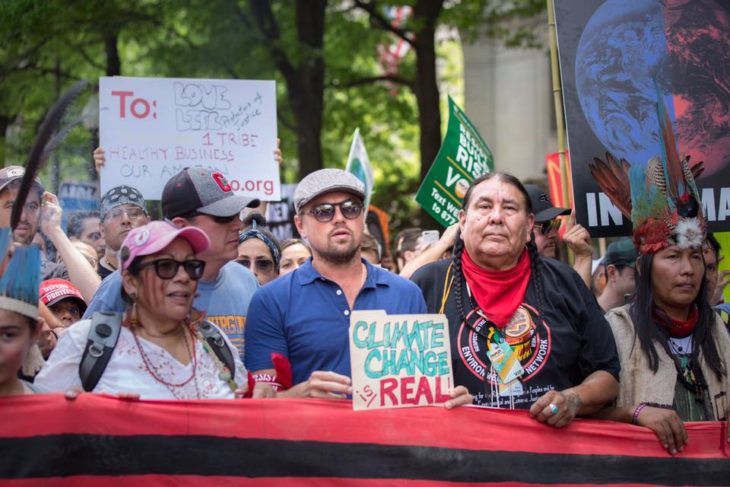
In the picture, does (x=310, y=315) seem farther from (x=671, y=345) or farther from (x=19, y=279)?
(x=671, y=345)

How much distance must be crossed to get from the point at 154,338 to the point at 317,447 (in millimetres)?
680

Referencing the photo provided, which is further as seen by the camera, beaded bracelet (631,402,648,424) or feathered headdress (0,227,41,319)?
beaded bracelet (631,402,648,424)

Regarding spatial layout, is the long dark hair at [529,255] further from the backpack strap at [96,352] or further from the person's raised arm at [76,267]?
the person's raised arm at [76,267]

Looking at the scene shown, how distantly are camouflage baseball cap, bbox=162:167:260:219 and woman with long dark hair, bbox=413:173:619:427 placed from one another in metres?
0.89

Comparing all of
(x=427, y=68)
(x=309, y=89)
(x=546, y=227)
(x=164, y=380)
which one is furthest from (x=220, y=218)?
(x=427, y=68)

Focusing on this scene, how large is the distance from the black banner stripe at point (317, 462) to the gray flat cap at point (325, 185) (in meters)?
1.10

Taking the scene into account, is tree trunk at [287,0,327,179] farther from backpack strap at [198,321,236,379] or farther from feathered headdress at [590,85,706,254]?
backpack strap at [198,321,236,379]

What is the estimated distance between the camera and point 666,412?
4355mm

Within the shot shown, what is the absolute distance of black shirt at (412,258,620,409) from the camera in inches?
171

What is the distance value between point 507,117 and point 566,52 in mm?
16962

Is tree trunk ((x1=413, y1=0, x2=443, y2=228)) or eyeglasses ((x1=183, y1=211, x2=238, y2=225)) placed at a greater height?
tree trunk ((x1=413, y1=0, x2=443, y2=228))

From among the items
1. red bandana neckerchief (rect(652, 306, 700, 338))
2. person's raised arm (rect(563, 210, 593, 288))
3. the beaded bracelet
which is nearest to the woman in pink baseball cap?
the beaded bracelet

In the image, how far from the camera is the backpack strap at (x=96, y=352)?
3.59 metres

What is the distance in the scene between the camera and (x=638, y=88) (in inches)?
228
